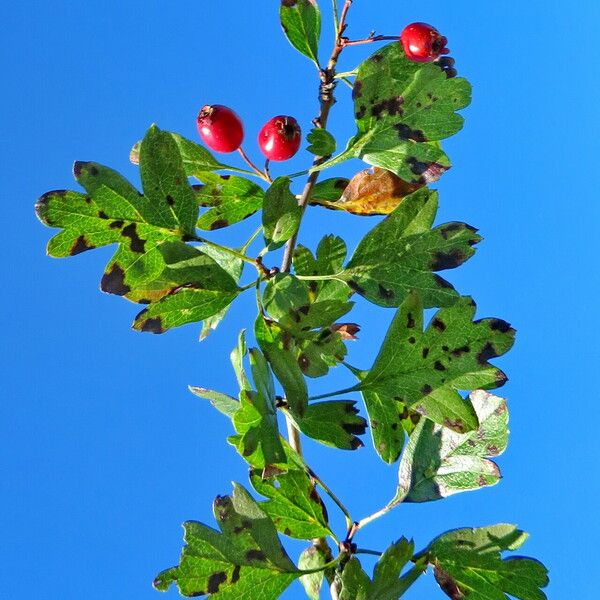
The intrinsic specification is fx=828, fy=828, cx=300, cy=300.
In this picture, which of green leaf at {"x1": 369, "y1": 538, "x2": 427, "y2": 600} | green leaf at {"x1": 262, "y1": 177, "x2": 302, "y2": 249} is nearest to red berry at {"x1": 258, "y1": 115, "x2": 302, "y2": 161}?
green leaf at {"x1": 262, "y1": 177, "x2": 302, "y2": 249}

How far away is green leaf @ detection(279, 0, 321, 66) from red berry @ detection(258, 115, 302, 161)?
0.14 m

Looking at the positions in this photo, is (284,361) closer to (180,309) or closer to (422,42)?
(180,309)

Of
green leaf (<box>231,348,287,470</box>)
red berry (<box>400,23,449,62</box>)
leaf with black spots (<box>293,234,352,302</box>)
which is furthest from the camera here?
leaf with black spots (<box>293,234,352,302</box>)

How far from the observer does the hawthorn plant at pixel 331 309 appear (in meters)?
1.48

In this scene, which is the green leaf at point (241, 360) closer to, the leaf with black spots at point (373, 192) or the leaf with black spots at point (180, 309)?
the leaf with black spots at point (180, 309)

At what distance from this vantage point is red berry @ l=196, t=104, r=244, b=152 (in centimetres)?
180

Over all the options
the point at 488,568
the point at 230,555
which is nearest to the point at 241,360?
the point at 230,555

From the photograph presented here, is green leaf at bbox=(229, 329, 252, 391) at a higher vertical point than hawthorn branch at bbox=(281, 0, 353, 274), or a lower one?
lower

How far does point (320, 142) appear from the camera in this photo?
159 centimetres

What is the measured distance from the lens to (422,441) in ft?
5.62

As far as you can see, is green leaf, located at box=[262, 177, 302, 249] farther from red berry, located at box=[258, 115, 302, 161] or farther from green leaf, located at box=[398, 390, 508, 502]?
green leaf, located at box=[398, 390, 508, 502]

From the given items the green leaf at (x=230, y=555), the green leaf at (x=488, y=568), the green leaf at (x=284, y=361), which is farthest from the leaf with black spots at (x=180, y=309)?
the green leaf at (x=488, y=568)

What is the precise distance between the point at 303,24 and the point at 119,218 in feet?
1.84

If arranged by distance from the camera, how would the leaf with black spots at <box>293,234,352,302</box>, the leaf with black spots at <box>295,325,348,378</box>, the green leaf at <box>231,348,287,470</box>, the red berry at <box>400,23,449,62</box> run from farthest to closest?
the leaf with black spots at <box>293,234,352,302</box> < the red berry at <box>400,23,449,62</box> < the leaf with black spots at <box>295,325,348,378</box> < the green leaf at <box>231,348,287,470</box>
